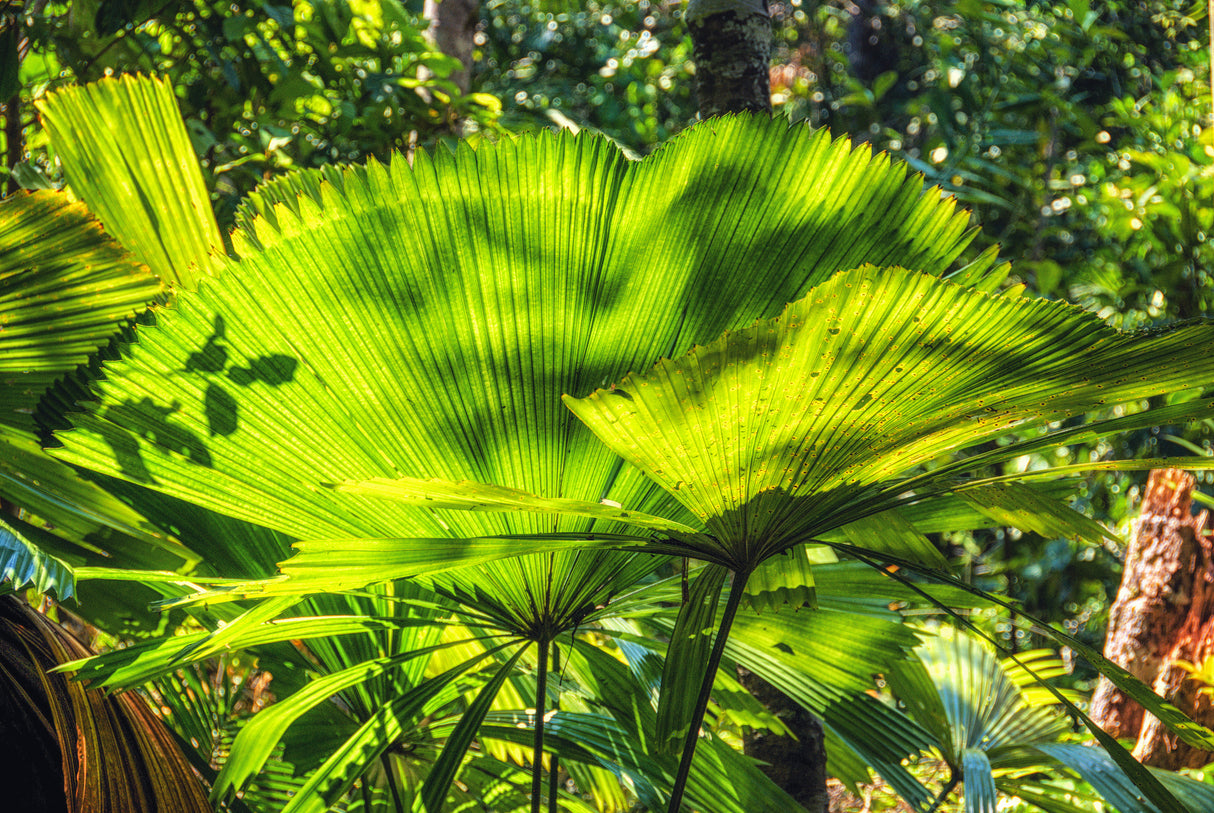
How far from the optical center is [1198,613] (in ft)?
11.2

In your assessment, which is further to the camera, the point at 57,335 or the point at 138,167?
the point at 138,167

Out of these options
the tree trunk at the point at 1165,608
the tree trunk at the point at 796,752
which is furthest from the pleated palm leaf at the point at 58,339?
the tree trunk at the point at 1165,608

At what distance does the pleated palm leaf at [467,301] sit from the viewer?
2.64 feet

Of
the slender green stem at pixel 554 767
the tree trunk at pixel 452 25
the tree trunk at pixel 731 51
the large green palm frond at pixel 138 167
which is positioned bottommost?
the slender green stem at pixel 554 767

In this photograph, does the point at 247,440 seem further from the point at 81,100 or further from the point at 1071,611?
the point at 1071,611

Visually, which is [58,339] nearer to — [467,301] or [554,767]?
[467,301]

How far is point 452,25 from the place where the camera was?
2.98m

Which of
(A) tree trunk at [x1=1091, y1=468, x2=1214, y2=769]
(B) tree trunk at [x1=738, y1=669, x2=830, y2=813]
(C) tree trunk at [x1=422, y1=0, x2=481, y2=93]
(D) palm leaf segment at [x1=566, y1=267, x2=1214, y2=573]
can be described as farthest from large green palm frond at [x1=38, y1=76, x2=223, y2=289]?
(A) tree trunk at [x1=1091, y1=468, x2=1214, y2=769]

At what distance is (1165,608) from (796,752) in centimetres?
247

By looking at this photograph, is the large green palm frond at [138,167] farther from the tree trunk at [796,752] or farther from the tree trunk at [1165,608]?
the tree trunk at [1165,608]

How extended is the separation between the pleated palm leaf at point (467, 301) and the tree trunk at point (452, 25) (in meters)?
2.31

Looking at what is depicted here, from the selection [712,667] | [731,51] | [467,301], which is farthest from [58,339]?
[731,51]

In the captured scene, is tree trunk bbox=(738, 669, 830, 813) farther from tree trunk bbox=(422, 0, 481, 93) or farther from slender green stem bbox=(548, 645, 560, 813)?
tree trunk bbox=(422, 0, 481, 93)

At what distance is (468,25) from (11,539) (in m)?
2.61
